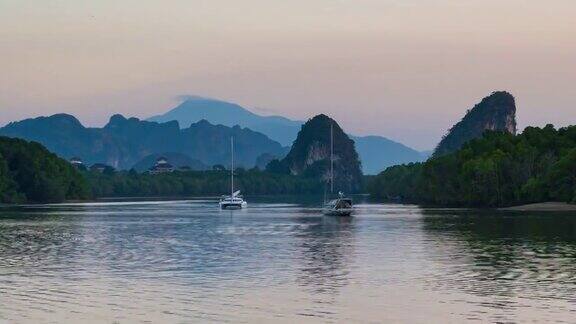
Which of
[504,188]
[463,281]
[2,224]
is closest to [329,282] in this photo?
[463,281]

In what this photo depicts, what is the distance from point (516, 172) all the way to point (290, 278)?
5006 inches

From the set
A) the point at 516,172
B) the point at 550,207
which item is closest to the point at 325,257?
the point at 550,207

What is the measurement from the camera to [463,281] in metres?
45.9

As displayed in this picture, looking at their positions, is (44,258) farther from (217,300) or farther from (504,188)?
(504,188)

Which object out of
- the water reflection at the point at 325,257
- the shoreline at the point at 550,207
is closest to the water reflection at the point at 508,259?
the water reflection at the point at 325,257

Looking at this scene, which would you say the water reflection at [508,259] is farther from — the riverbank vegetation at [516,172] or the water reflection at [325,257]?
the riverbank vegetation at [516,172]

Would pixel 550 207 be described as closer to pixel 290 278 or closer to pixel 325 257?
pixel 325 257

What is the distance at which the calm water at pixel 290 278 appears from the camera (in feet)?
118

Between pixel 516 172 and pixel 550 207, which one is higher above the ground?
pixel 516 172

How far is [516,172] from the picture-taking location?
169m

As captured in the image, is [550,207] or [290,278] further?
[550,207]

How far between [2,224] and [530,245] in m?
61.9

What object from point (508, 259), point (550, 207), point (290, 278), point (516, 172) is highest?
point (516, 172)

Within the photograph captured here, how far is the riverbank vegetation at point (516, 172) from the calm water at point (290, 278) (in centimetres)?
6984
